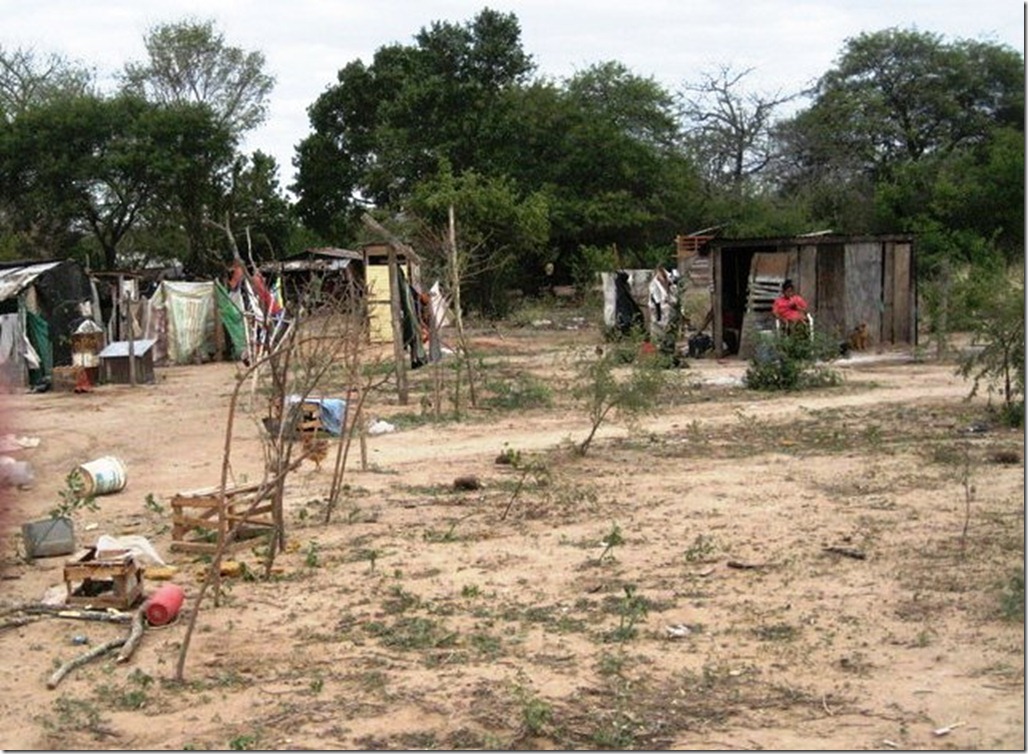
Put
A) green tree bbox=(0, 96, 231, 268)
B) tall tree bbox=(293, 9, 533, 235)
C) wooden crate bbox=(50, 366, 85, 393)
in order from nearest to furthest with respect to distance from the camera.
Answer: wooden crate bbox=(50, 366, 85, 393) → green tree bbox=(0, 96, 231, 268) → tall tree bbox=(293, 9, 533, 235)

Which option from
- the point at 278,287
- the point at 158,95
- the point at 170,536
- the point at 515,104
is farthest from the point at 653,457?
the point at 158,95

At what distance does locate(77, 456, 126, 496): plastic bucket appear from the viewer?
371 inches

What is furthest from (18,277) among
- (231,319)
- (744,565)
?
(744,565)

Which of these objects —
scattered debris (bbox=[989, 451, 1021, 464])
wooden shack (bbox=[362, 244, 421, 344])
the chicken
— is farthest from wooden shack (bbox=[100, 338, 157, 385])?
scattered debris (bbox=[989, 451, 1021, 464])

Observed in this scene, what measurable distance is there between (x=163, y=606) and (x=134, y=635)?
296 millimetres

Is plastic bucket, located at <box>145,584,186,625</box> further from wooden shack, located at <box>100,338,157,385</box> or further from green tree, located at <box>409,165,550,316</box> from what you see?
green tree, located at <box>409,165,550,316</box>

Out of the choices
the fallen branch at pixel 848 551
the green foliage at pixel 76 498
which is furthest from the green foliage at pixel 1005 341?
the green foliage at pixel 76 498

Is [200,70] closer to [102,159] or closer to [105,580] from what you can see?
[102,159]

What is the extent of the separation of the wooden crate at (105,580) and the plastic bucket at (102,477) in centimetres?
288

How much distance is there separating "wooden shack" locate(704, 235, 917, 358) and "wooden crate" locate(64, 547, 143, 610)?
14181mm

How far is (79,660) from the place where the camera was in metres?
5.48

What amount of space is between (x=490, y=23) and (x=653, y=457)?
91.0 feet

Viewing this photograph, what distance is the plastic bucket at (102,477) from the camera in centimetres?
941

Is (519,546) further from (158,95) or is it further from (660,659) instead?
(158,95)
